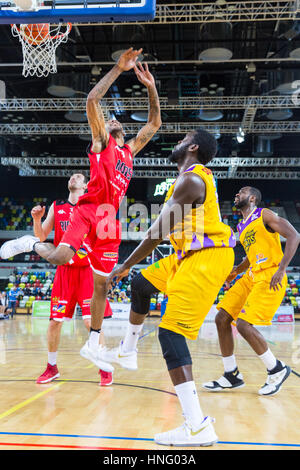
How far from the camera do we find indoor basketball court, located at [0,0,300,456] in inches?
119

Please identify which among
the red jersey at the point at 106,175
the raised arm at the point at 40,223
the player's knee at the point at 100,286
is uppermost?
the red jersey at the point at 106,175

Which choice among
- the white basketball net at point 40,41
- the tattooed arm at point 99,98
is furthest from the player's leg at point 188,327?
the white basketball net at point 40,41

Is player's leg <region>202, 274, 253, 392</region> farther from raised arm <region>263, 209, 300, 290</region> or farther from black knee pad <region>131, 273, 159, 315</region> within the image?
black knee pad <region>131, 273, 159, 315</region>

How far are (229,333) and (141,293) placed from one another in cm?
145

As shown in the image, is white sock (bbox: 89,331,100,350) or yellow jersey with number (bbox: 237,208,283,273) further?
yellow jersey with number (bbox: 237,208,283,273)

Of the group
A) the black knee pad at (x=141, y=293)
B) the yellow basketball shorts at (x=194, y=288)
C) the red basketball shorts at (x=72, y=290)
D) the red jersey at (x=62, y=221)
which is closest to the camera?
the yellow basketball shorts at (x=194, y=288)

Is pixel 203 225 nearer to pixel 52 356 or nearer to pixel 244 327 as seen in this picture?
pixel 244 327

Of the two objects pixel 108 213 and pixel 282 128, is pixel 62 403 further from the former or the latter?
pixel 282 128

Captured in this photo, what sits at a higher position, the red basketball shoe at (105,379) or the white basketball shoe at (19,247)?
the white basketball shoe at (19,247)

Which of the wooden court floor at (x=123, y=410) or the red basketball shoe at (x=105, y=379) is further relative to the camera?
the red basketball shoe at (x=105, y=379)

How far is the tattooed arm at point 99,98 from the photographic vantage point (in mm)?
3396

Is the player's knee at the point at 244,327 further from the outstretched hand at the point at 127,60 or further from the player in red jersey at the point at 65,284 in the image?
the outstretched hand at the point at 127,60

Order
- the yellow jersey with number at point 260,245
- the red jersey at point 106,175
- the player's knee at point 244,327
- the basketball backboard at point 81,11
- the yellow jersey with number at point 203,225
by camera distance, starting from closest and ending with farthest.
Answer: the yellow jersey with number at point 203,225 → the red jersey at point 106,175 → the player's knee at point 244,327 → the basketball backboard at point 81,11 → the yellow jersey with number at point 260,245

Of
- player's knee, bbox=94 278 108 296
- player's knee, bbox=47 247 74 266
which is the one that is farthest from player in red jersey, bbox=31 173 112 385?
player's knee, bbox=47 247 74 266
